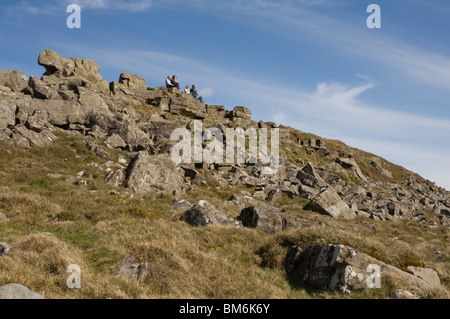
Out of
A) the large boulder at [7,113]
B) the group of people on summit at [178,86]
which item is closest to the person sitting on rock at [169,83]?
the group of people on summit at [178,86]

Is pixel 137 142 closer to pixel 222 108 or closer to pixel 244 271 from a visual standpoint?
pixel 244 271

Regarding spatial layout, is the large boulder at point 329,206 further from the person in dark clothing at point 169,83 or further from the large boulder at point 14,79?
the large boulder at point 14,79

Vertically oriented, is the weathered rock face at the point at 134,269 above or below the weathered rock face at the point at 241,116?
below

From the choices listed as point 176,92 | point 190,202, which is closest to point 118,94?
point 176,92

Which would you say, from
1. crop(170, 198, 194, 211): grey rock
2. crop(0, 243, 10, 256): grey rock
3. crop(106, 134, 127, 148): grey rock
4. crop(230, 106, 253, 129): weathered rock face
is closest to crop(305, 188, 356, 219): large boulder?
crop(170, 198, 194, 211): grey rock

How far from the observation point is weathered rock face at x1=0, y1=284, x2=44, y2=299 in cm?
559

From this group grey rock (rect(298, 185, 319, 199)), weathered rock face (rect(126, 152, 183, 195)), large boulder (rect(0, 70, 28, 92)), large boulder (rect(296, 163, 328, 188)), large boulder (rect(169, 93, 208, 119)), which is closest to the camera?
weathered rock face (rect(126, 152, 183, 195))

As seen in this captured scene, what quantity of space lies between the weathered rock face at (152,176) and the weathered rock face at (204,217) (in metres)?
5.95

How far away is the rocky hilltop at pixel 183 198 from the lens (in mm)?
8164

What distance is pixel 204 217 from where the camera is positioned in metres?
13.3

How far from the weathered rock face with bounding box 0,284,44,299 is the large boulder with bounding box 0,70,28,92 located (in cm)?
3316

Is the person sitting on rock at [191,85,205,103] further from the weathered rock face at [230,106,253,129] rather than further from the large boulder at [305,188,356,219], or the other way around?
the large boulder at [305,188,356,219]
